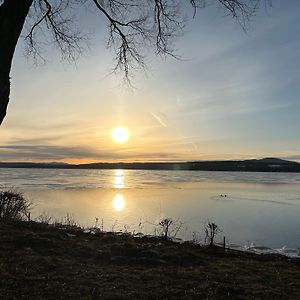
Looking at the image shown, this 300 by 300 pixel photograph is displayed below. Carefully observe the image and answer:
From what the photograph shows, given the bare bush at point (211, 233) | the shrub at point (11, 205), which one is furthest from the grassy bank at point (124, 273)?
the shrub at point (11, 205)

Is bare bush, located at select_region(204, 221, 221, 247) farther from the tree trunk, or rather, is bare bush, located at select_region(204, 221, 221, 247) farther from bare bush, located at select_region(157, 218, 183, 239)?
the tree trunk

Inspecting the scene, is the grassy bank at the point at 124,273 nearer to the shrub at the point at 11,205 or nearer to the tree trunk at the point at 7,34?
the tree trunk at the point at 7,34

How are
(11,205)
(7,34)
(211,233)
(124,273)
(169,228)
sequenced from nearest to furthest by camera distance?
(7,34) → (124,273) → (211,233) → (11,205) → (169,228)

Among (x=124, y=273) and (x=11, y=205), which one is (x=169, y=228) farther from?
(x=124, y=273)

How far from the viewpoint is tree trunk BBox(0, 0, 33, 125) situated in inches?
167

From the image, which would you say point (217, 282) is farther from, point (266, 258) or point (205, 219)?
point (205, 219)

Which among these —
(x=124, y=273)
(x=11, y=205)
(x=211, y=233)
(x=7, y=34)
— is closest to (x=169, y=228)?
(x=211, y=233)

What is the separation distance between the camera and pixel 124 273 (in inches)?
316

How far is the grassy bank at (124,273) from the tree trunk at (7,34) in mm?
3238

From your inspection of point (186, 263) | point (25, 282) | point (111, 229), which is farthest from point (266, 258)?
point (111, 229)

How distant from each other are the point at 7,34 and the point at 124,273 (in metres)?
5.25

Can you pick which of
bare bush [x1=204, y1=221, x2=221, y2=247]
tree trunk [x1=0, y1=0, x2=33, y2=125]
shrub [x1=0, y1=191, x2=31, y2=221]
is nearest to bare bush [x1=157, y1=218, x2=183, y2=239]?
bare bush [x1=204, y1=221, x2=221, y2=247]

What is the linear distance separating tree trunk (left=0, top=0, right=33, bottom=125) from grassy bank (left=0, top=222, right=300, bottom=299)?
324 cm

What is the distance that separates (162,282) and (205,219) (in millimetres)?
17851
